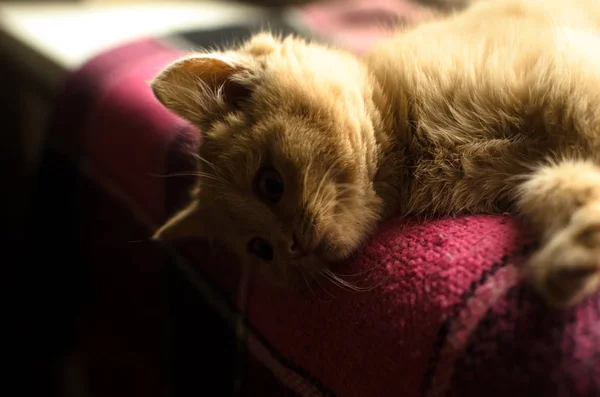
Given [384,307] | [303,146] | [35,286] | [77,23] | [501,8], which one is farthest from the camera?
[77,23]

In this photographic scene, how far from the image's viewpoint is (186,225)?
1.03 m

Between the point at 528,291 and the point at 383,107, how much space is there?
45cm

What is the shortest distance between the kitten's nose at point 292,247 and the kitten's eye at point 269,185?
0.06 m

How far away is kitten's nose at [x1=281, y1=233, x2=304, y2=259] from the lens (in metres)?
0.88

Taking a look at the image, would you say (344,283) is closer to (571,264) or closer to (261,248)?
(261,248)

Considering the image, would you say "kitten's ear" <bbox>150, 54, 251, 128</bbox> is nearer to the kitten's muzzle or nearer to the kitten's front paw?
the kitten's muzzle

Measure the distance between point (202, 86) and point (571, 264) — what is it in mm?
648

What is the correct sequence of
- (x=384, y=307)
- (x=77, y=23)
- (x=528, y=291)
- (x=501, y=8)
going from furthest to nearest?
(x=77, y=23)
(x=501, y=8)
(x=384, y=307)
(x=528, y=291)

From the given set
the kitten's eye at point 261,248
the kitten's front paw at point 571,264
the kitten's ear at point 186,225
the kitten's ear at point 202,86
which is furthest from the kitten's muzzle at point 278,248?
the kitten's front paw at point 571,264

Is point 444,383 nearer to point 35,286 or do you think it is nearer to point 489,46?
point 489,46

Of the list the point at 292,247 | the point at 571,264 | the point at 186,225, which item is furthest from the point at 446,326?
the point at 186,225

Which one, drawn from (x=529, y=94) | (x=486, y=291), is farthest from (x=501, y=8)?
→ (x=486, y=291)

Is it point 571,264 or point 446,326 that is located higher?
point 571,264

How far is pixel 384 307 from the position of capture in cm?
73
